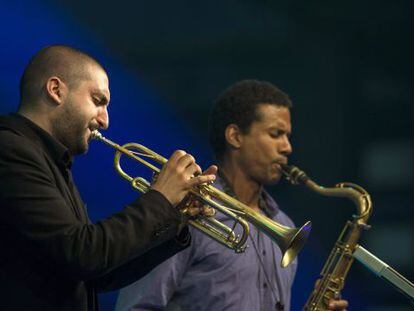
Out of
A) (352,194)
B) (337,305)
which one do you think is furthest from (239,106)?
(337,305)

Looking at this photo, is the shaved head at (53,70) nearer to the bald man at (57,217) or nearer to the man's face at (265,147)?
the bald man at (57,217)

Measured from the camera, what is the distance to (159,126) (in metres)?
4.01

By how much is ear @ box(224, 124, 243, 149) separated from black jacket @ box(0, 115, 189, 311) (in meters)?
1.42

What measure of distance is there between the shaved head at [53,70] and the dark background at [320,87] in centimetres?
141

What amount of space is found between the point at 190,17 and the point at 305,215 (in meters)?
1.30

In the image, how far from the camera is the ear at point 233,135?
3707mm

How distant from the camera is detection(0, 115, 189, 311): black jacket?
7.11ft

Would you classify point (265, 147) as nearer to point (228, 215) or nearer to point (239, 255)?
point (239, 255)

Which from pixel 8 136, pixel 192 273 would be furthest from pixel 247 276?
pixel 8 136

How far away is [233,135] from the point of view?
374 cm

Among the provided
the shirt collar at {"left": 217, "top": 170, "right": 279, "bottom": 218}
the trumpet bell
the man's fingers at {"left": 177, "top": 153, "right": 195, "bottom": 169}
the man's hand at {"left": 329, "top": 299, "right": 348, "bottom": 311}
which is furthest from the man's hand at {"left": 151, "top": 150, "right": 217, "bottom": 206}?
the man's hand at {"left": 329, "top": 299, "right": 348, "bottom": 311}

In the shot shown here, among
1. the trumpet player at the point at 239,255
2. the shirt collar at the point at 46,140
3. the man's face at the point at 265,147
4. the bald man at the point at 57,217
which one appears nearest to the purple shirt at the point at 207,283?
the trumpet player at the point at 239,255

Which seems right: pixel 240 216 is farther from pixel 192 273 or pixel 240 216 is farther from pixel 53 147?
pixel 53 147

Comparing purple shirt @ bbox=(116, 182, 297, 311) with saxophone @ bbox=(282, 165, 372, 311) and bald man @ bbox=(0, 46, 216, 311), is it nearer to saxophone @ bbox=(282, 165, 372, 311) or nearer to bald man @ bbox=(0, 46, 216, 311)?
saxophone @ bbox=(282, 165, 372, 311)
